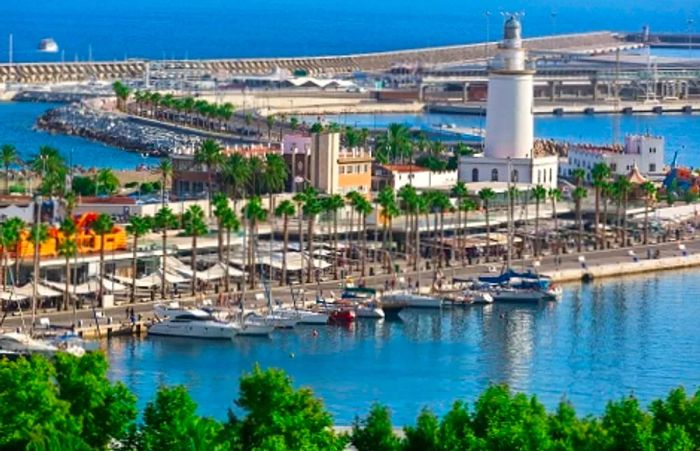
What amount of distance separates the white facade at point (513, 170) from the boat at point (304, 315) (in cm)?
1405

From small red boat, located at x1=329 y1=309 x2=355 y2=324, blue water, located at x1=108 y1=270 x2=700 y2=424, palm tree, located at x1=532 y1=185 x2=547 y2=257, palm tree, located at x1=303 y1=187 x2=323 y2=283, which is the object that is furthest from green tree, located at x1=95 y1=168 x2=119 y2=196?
small red boat, located at x1=329 y1=309 x2=355 y2=324

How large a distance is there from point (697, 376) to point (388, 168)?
1805cm

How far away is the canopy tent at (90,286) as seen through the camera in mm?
36188

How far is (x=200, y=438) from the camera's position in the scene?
2203cm

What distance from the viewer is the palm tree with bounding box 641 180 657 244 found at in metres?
46.2

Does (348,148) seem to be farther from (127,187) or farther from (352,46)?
(352,46)

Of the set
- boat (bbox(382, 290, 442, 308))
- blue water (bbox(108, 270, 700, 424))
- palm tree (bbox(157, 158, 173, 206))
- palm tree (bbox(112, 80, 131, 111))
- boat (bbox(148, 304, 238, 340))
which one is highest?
palm tree (bbox(112, 80, 131, 111))

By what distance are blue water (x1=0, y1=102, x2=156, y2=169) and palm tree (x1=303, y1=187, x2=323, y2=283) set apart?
1759 centimetres

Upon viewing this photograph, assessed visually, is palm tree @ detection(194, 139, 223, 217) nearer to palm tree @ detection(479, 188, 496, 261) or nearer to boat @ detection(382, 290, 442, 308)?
palm tree @ detection(479, 188, 496, 261)

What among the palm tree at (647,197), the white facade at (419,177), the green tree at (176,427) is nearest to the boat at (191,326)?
the green tree at (176,427)

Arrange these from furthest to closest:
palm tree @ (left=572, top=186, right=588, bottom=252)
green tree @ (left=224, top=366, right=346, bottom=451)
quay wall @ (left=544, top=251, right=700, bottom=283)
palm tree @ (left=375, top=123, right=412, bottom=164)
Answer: palm tree @ (left=375, top=123, right=412, bottom=164)
palm tree @ (left=572, top=186, right=588, bottom=252)
quay wall @ (left=544, top=251, right=700, bottom=283)
green tree @ (left=224, top=366, right=346, bottom=451)

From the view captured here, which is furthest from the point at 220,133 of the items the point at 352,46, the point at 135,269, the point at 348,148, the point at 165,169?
the point at 352,46

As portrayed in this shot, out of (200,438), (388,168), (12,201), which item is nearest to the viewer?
(200,438)

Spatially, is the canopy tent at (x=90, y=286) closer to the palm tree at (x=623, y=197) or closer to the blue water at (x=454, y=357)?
the blue water at (x=454, y=357)
